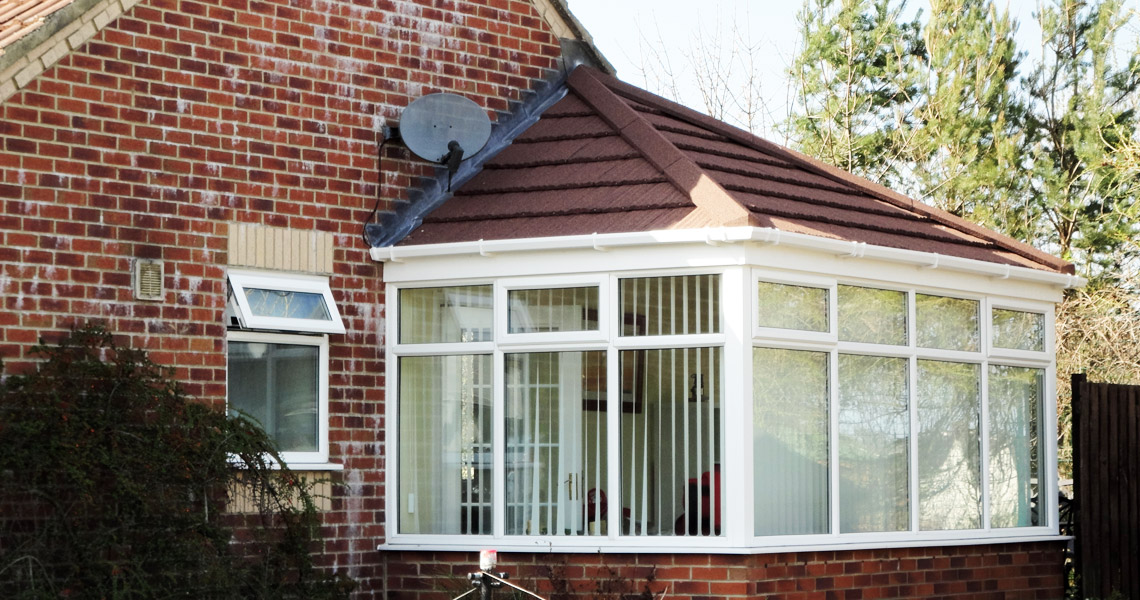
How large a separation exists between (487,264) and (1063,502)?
597 cm

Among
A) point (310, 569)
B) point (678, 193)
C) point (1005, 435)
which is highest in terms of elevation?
point (678, 193)

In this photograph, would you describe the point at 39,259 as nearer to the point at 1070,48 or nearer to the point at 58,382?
the point at 58,382

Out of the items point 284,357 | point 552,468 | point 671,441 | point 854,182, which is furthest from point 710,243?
point 284,357

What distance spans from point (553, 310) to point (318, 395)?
173cm

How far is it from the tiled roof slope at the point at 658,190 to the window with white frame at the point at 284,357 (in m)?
0.91

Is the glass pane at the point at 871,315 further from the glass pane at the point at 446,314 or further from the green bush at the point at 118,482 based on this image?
the green bush at the point at 118,482

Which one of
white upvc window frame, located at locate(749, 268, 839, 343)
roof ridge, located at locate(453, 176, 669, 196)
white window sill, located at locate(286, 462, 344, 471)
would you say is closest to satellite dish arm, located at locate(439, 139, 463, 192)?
roof ridge, located at locate(453, 176, 669, 196)

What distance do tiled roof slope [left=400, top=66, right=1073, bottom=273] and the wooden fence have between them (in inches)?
54.7

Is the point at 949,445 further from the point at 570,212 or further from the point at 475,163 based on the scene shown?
the point at 475,163

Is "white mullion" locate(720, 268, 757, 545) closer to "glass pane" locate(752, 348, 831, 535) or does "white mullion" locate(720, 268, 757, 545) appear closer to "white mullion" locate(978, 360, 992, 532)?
"glass pane" locate(752, 348, 831, 535)

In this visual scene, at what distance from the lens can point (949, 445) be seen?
10812 mm

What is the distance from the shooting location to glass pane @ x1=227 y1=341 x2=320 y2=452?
988 centimetres

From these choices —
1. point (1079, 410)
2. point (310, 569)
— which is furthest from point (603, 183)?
point (1079, 410)

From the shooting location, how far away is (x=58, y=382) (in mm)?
8492
